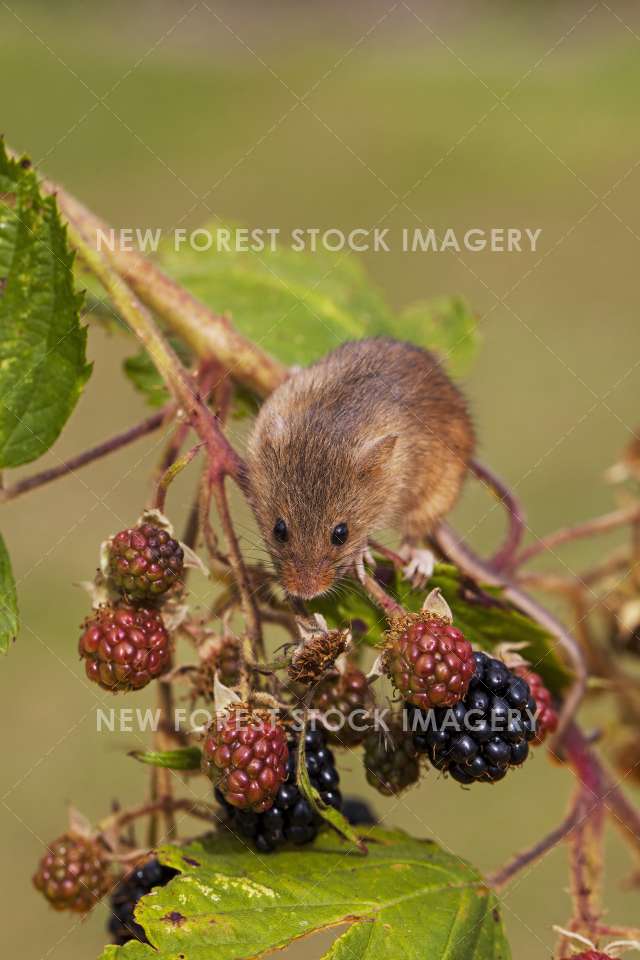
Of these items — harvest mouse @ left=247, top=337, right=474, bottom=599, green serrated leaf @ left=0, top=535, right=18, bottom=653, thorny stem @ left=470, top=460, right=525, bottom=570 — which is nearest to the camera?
green serrated leaf @ left=0, top=535, right=18, bottom=653

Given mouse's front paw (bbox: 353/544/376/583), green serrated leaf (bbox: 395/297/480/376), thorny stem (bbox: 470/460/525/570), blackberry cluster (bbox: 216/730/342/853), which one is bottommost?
blackberry cluster (bbox: 216/730/342/853)

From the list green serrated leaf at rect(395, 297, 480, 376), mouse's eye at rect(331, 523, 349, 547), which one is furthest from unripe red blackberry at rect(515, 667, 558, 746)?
green serrated leaf at rect(395, 297, 480, 376)

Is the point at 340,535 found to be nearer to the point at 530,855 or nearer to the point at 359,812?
the point at 359,812

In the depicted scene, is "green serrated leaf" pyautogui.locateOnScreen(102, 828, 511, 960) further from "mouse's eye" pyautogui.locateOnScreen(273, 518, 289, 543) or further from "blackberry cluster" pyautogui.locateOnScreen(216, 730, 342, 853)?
"mouse's eye" pyautogui.locateOnScreen(273, 518, 289, 543)

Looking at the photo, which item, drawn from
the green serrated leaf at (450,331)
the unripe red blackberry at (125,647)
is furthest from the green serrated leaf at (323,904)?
the green serrated leaf at (450,331)

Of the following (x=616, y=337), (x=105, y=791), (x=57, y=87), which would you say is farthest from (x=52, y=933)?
(x=57, y=87)

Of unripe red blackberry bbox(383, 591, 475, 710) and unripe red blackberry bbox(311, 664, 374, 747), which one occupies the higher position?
unripe red blackberry bbox(383, 591, 475, 710)

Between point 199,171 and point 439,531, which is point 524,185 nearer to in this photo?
point 199,171

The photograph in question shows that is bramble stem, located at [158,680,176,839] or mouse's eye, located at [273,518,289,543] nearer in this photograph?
bramble stem, located at [158,680,176,839]
